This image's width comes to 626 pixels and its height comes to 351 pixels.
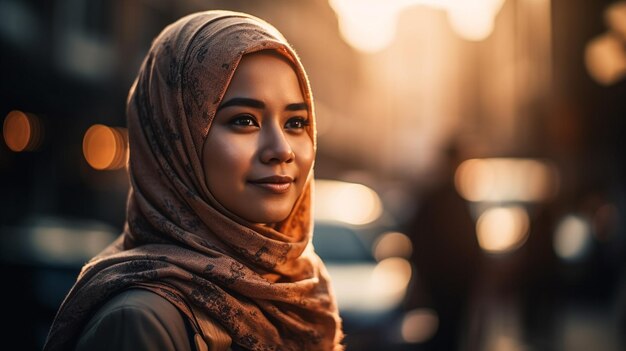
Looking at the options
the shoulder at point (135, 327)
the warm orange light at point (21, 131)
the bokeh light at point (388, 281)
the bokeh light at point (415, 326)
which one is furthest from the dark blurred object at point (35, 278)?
the warm orange light at point (21, 131)

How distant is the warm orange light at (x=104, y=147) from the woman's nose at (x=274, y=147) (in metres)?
16.0

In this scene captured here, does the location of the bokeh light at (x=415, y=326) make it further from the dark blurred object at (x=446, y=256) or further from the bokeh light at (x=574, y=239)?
the bokeh light at (x=574, y=239)

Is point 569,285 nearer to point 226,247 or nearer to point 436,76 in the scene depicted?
point 226,247

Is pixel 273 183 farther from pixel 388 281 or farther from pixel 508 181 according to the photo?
pixel 508 181

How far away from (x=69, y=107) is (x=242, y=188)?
1608 centimetres

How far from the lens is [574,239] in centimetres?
1256

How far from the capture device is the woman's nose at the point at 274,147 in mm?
2021

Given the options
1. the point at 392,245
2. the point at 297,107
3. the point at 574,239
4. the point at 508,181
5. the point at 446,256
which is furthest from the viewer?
the point at 508,181

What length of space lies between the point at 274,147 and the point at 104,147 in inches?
658

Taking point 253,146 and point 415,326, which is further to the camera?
point 415,326

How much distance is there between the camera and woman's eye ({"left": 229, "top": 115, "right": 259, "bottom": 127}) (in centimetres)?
204

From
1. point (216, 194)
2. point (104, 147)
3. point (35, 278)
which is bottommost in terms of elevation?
point (35, 278)

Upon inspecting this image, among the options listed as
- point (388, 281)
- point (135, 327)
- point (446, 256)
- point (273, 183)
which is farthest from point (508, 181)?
point (135, 327)

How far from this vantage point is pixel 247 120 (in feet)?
6.74
